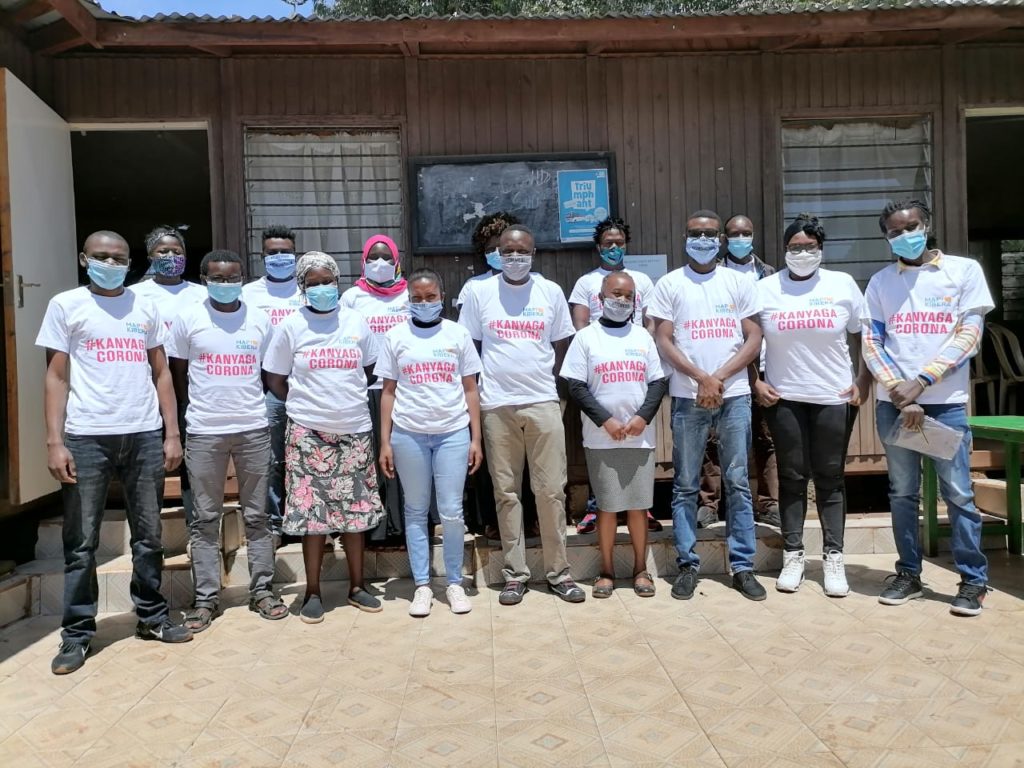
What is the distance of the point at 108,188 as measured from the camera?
9734mm

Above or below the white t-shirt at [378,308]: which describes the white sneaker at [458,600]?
below

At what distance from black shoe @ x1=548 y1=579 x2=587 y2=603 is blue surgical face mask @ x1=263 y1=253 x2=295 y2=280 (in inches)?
101

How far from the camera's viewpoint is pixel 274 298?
5.01 metres

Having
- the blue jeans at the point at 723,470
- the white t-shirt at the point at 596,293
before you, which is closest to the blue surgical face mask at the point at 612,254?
the white t-shirt at the point at 596,293

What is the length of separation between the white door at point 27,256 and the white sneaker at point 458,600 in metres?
2.64

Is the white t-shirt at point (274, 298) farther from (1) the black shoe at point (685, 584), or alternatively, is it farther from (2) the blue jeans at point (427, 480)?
(1) the black shoe at point (685, 584)

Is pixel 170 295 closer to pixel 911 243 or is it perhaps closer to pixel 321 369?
pixel 321 369

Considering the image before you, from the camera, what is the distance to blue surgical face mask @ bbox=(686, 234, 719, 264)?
15.3 feet

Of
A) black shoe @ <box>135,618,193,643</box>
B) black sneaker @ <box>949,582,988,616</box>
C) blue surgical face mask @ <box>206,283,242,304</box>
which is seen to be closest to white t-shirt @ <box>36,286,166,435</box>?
blue surgical face mask @ <box>206,283,242,304</box>

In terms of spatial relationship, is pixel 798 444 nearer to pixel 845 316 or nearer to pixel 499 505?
pixel 845 316

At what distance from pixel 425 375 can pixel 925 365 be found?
8.88ft

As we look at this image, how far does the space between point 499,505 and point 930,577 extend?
2.68 meters

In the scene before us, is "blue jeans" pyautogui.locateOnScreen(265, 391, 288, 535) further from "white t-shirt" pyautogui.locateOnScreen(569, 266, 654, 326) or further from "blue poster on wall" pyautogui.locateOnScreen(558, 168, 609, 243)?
"blue poster on wall" pyautogui.locateOnScreen(558, 168, 609, 243)

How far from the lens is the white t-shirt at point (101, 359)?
12.8 ft
